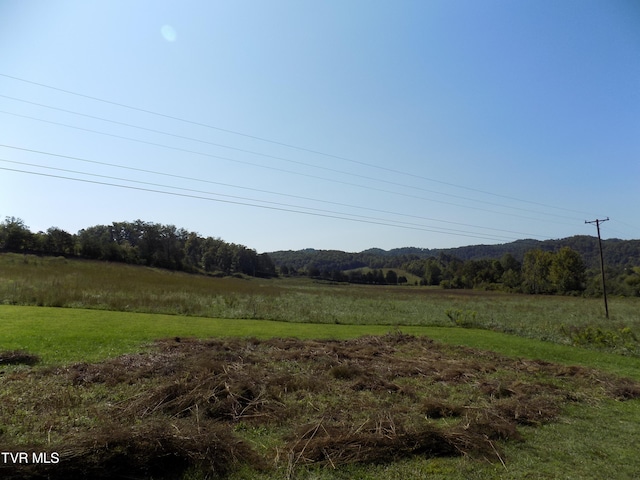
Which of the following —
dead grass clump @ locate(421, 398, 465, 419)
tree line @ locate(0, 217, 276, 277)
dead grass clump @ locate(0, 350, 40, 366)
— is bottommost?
dead grass clump @ locate(421, 398, 465, 419)

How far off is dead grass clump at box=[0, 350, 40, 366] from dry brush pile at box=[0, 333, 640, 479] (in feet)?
3.88

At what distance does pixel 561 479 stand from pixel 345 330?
17001mm

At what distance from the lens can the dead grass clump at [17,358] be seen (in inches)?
375

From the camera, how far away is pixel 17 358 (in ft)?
31.8

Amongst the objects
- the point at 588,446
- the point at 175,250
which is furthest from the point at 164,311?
the point at 175,250

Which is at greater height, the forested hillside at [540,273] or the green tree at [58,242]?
the green tree at [58,242]

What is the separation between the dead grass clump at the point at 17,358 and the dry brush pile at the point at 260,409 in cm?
118

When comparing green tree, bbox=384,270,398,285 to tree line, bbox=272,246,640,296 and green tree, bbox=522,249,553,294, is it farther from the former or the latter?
green tree, bbox=522,249,553,294

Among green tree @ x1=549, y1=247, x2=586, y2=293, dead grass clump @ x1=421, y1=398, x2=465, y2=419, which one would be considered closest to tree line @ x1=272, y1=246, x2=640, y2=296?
green tree @ x1=549, y1=247, x2=586, y2=293

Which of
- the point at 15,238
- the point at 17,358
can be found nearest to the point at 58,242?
the point at 15,238

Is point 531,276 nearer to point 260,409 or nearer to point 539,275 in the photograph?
point 539,275

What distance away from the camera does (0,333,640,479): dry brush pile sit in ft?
16.9

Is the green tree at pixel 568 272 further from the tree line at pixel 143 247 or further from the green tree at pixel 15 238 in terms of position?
the green tree at pixel 15 238

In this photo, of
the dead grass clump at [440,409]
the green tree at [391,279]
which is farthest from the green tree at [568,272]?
the dead grass clump at [440,409]
